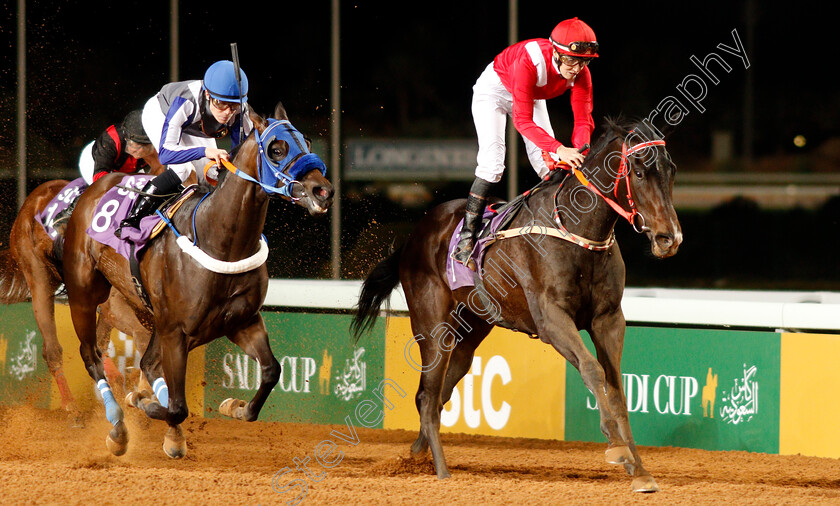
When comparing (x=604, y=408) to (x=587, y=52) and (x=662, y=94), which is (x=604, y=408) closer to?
(x=587, y=52)

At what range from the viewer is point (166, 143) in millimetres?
4992

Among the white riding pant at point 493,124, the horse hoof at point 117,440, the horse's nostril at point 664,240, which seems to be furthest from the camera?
the horse hoof at point 117,440

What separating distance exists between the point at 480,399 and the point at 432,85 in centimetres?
859

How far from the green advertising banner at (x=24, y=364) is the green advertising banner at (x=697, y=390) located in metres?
4.15

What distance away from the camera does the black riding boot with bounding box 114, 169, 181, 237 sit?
17.2 ft

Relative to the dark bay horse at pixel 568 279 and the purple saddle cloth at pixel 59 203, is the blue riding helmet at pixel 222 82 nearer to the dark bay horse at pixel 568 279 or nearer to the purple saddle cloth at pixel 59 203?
the dark bay horse at pixel 568 279

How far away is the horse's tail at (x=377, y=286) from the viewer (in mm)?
5773

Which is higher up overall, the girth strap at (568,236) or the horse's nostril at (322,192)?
the horse's nostril at (322,192)

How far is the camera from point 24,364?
25.3ft

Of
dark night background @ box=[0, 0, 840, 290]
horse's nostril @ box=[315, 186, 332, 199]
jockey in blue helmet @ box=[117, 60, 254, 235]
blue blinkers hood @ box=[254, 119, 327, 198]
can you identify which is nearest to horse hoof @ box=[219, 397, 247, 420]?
jockey in blue helmet @ box=[117, 60, 254, 235]

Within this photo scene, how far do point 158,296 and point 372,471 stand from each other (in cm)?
142

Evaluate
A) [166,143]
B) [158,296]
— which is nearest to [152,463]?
[158,296]

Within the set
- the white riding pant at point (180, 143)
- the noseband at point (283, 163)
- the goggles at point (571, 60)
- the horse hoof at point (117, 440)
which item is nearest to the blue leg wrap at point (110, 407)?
the horse hoof at point (117, 440)

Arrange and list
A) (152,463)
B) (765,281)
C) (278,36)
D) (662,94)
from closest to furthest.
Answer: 1. (152,463)
2. (278,36)
3. (765,281)
4. (662,94)
